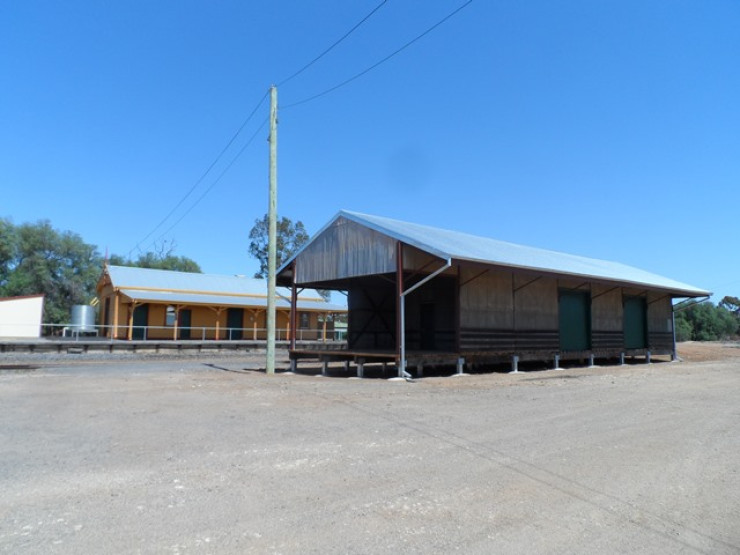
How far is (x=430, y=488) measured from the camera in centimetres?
521

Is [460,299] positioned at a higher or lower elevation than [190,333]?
higher

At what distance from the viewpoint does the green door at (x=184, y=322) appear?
35222 millimetres

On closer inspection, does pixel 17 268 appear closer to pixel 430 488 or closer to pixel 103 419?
pixel 103 419

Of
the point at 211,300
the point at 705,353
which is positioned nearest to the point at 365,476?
the point at 211,300

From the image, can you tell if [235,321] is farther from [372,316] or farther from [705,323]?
[705,323]

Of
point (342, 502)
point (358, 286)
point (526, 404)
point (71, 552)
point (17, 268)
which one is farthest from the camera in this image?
point (17, 268)

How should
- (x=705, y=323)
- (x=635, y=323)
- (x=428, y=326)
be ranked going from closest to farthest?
(x=428, y=326) → (x=635, y=323) → (x=705, y=323)

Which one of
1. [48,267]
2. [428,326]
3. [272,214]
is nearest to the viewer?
[272,214]

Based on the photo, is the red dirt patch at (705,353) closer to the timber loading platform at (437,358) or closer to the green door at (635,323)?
the green door at (635,323)

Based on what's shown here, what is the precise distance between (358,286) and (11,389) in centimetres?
1366

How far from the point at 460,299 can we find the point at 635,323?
515 inches

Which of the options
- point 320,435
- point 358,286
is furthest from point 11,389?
point 358,286

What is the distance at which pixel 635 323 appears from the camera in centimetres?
2695

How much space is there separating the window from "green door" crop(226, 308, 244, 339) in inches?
140
